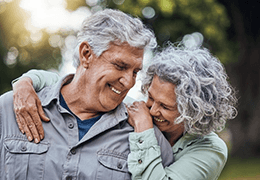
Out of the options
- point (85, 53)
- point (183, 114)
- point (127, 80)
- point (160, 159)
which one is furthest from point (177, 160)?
point (85, 53)

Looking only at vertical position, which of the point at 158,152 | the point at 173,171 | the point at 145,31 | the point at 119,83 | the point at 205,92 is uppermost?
the point at 145,31

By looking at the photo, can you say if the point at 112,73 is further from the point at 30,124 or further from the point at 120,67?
the point at 30,124

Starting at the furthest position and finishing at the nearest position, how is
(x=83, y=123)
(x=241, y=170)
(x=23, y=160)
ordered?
(x=241, y=170) < (x=83, y=123) < (x=23, y=160)

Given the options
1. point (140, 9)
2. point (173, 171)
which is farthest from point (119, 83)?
point (140, 9)

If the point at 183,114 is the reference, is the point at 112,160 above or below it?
below

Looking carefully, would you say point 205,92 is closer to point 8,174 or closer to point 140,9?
point 8,174

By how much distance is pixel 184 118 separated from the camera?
2143 millimetres

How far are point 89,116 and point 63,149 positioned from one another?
1.13 feet

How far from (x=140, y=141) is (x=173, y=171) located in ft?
0.96

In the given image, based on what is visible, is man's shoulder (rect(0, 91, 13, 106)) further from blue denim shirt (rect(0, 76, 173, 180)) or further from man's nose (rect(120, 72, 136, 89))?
man's nose (rect(120, 72, 136, 89))

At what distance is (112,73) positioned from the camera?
6.66ft

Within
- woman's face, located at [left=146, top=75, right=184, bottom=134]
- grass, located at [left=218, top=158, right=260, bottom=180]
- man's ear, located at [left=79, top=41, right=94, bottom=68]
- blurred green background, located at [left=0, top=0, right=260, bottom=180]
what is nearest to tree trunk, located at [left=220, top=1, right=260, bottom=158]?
blurred green background, located at [left=0, top=0, right=260, bottom=180]

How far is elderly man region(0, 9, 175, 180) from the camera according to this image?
1.91m

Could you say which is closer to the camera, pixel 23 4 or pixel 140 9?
pixel 140 9
